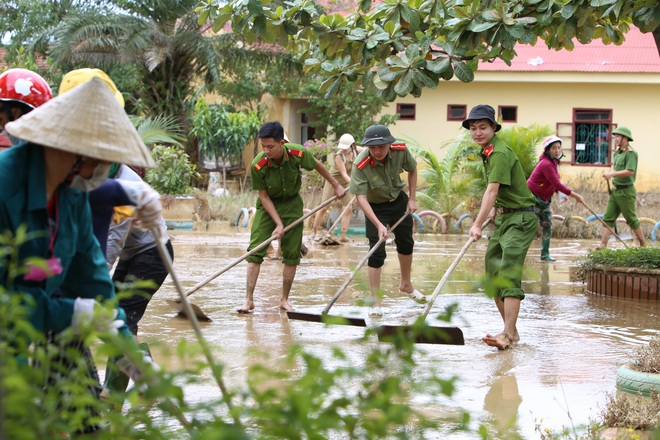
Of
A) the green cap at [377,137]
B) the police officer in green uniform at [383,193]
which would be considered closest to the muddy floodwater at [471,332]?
the police officer in green uniform at [383,193]

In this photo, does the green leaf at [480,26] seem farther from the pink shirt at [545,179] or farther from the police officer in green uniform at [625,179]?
the police officer in green uniform at [625,179]

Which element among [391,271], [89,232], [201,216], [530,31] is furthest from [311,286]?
[201,216]

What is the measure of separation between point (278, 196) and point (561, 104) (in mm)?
18695

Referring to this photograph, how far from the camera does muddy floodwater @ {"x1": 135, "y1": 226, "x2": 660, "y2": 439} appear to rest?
4.96 meters

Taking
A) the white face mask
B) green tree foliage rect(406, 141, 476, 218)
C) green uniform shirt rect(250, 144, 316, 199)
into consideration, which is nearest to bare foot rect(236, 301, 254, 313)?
green uniform shirt rect(250, 144, 316, 199)

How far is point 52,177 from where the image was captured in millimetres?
2881

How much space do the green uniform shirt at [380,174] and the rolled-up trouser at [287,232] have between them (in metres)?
0.58

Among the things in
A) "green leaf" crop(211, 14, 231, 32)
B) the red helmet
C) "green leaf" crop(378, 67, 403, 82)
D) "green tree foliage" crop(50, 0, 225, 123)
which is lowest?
the red helmet

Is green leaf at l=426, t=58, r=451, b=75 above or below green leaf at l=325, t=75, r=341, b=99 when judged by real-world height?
above

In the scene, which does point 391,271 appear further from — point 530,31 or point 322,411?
point 322,411

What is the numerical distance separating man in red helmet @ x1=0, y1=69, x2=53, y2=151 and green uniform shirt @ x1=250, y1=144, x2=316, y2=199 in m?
3.61

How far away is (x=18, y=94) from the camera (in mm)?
4430

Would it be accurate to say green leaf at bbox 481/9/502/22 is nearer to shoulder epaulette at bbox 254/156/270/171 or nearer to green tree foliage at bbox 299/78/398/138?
shoulder epaulette at bbox 254/156/270/171

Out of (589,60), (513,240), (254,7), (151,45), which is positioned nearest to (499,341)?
(513,240)
